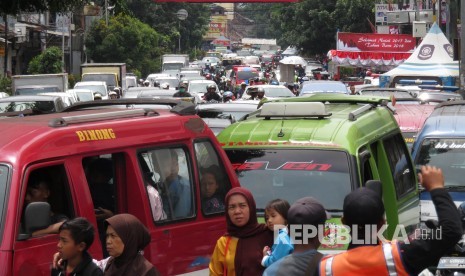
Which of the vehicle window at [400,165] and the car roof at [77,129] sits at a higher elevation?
the car roof at [77,129]

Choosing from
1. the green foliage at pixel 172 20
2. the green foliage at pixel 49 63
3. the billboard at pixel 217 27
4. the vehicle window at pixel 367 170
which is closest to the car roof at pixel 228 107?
A: the vehicle window at pixel 367 170

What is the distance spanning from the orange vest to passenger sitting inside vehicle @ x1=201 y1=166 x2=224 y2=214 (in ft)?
12.1

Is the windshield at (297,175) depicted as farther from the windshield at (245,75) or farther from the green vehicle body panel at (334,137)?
the windshield at (245,75)

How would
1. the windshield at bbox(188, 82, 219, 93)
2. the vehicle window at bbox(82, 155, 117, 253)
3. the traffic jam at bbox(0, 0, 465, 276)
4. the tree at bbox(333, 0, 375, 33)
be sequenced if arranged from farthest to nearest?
the tree at bbox(333, 0, 375, 33) → the windshield at bbox(188, 82, 219, 93) → the vehicle window at bbox(82, 155, 117, 253) → the traffic jam at bbox(0, 0, 465, 276)

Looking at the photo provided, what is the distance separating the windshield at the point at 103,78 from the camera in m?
43.9

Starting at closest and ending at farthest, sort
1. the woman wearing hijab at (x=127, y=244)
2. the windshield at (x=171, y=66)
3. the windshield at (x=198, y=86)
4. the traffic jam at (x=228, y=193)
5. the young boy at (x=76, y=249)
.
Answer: the traffic jam at (x=228, y=193), the woman wearing hijab at (x=127, y=244), the young boy at (x=76, y=249), the windshield at (x=198, y=86), the windshield at (x=171, y=66)

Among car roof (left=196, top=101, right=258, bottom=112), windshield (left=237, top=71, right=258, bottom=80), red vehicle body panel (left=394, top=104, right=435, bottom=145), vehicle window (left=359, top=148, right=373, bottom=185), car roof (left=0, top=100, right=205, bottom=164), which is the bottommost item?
windshield (left=237, top=71, right=258, bottom=80)

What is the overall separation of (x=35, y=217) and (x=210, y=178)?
7.34 feet

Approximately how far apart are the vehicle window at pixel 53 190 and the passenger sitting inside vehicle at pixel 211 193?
145 cm

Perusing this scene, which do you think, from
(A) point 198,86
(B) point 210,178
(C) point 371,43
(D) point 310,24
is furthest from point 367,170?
(D) point 310,24

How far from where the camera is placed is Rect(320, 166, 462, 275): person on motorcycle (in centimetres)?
471

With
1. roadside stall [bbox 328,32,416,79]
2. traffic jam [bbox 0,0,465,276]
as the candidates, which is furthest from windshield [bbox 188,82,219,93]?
traffic jam [bbox 0,0,465,276]

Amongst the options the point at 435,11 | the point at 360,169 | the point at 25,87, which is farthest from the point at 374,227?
the point at 435,11

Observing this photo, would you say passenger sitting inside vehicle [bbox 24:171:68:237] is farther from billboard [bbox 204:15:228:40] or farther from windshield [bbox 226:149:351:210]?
billboard [bbox 204:15:228:40]
